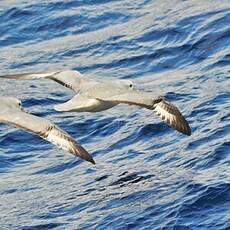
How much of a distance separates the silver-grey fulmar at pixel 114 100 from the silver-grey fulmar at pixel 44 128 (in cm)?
35

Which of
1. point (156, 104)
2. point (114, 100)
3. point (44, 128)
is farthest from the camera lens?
point (156, 104)

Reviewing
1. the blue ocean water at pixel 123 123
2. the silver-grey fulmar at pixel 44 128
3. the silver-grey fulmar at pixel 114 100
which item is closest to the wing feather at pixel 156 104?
the silver-grey fulmar at pixel 114 100

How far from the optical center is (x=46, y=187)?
15602 mm

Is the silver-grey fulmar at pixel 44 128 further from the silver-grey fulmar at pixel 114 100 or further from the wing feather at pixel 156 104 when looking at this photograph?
the wing feather at pixel 156 104

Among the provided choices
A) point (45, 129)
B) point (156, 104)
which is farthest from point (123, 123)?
point (45, 129)

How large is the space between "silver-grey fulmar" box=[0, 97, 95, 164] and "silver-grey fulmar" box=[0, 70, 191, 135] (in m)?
0.35

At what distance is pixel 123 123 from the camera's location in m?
17.7

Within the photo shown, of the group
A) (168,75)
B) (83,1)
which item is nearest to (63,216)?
(168,75)

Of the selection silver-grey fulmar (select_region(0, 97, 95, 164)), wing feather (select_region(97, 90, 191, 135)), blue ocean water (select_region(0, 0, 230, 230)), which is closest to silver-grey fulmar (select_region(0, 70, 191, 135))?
wing feather (select_region(97, 90, 191, 135))

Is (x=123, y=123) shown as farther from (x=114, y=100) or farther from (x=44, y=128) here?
(x=44, y=128)

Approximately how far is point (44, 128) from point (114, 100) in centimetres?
111

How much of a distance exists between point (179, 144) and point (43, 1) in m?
9.50

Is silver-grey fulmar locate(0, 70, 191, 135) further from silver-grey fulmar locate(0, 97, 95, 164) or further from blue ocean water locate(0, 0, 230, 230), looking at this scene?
blue ocean water locate(0, 0, 230, 230)

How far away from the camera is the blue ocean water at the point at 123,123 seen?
1420 cm
